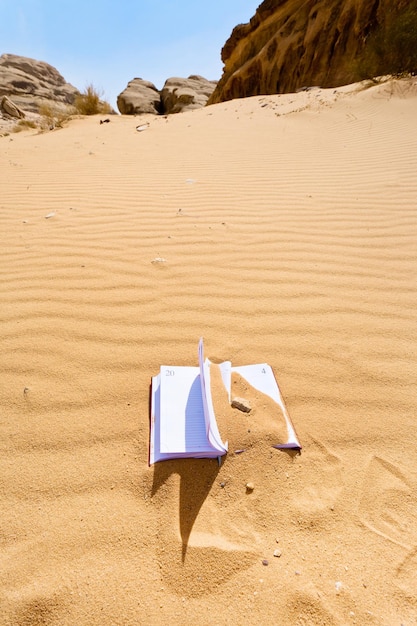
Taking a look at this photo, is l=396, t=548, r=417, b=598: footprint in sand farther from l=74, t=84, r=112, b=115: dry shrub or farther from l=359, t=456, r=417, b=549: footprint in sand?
l=74, t=84, r=112, b=115: dry shrub

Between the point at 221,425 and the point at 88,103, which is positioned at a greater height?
the point at 88,103

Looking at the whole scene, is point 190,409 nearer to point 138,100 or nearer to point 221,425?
point 221,425

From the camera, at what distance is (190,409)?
1347 mm

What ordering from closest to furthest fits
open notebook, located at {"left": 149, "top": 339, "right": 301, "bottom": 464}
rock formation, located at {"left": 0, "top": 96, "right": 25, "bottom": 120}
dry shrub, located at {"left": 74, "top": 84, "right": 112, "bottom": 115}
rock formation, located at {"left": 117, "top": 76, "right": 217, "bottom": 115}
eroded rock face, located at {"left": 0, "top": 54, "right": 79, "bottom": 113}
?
open notebook, located at {"left": 149, "top": 339, "right": 301, "bottom": 464} < dry shrub, located at {"left": 74, "top": 84, "right": 112, "bottom": 115} < rock formation, located at {"left": 0, "top": 96, "right": 25, "bottom": 120} < rock formation, located at {"left": 117, "top": 76, "right": 217, "bottom": 115} < eroded rock face, located at {"left": 0, "top": 54, "right": 79, "bottom": 113}

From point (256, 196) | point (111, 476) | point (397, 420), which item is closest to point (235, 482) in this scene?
point (111, 476)

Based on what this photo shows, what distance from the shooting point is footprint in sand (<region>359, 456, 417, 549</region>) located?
101 centimetres

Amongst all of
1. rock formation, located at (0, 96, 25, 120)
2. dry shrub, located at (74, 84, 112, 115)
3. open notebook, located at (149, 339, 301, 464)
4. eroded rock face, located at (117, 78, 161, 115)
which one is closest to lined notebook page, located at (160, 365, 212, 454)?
open notebook, located at (149, 339, 301, 464)

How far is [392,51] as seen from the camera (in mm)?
7949

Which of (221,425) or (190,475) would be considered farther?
(221,425)

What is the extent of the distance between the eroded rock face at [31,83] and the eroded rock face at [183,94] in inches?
246

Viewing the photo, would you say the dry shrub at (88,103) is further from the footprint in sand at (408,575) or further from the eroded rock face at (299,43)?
the footprint in sand at (408,575)

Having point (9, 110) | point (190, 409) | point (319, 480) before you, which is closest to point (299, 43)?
point (9, 110)

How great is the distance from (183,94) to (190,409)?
19355 mm

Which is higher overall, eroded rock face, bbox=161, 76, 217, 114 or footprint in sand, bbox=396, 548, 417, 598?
eroded rock face, bbox=161, 76, 217, 114
